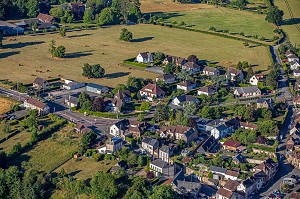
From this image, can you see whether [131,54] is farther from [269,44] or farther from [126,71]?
[269,44]

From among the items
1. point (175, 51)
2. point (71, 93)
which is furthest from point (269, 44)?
point (71, 93)

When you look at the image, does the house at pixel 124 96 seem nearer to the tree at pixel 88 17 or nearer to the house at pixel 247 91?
the house at pixel 247 91

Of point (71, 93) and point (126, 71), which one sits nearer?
point (71, 93)

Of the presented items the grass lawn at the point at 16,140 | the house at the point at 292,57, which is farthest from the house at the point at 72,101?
→ the house at the point at 292,57

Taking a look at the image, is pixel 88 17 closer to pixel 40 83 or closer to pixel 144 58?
pixel 144 58

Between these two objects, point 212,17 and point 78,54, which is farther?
point 212,17

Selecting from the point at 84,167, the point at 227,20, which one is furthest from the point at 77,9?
the point at 84,167
